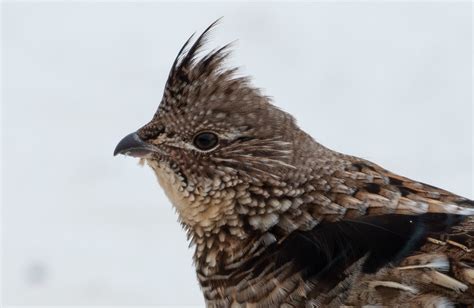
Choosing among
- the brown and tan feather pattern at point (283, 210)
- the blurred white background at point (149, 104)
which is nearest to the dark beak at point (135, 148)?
the brown and tan feather pattern at point (283, 210)

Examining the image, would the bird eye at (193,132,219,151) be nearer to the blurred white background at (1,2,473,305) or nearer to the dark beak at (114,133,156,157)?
the dark beak at (114,133,156,157)

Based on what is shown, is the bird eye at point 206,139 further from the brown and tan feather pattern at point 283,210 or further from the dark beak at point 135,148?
the dark beak at point 135,148

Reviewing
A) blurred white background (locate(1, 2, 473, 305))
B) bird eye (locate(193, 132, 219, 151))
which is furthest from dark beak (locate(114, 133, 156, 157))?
blurred white background (locate(1, 2, 473, 305))

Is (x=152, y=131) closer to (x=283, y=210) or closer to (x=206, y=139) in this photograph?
(x=206, y=139)

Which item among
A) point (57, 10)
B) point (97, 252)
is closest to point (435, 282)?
point (97, 252)

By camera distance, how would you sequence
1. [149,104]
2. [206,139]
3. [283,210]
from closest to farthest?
[283,210] < [206,139] < [149,104]

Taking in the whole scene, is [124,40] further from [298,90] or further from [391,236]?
[391,236]

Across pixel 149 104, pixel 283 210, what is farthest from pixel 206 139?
pixel 149 104

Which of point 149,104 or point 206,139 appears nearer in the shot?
point 206,139
